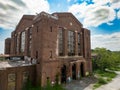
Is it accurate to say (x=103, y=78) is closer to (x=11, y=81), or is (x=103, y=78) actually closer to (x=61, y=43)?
(x=61, y=43)

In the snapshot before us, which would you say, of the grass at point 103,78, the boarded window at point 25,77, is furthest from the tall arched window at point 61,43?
the grass at point 103,78

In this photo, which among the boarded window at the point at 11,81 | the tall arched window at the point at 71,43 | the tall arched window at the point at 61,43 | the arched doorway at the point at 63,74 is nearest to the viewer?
the boarded window at the point at 11,81

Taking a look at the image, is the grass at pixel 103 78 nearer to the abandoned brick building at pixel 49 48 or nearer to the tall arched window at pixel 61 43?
the abandoned brick building at pixel 49 48

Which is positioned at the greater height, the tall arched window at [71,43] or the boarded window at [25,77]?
the tall arched window at [71,43]

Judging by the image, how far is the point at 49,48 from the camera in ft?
71.1

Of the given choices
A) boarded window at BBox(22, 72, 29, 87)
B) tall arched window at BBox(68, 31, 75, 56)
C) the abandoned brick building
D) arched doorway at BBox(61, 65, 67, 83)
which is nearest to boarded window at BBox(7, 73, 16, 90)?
the abandoned brick building

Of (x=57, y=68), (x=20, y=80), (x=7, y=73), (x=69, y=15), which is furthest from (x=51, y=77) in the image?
(x=69, y=15)

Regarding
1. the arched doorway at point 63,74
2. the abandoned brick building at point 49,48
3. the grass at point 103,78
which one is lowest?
the grass at point 103,78

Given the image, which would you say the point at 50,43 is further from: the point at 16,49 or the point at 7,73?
the point at 16,49

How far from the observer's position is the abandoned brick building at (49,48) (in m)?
19.3

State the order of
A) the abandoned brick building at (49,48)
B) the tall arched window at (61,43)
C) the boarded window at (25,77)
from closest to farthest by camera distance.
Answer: the boarded window at (25,77) < the abandoned brick building at (49,48) < the tall arched window at (61,43)

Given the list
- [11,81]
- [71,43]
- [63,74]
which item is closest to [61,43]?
[71,43]

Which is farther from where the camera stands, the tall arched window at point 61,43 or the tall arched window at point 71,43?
the tall arched window at point 71,43

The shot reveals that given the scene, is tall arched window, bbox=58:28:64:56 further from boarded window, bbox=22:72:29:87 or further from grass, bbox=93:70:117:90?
grass, bbox=93:70:117:90
